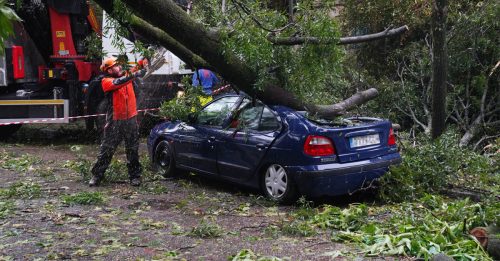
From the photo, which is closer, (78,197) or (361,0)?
(78,197)

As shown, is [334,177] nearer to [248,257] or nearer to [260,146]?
[260,146]

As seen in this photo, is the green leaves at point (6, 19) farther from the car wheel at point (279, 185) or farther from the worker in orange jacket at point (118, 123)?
the worker in orange jacket at point (118, 123)

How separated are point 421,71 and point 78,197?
26.3 ft

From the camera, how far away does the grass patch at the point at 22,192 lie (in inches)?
294

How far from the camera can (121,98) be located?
27.0ft

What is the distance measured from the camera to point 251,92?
779 cm

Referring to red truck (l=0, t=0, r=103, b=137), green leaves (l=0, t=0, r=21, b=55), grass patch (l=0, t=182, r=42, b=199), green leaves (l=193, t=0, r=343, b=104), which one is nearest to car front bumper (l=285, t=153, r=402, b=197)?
green leaves (l=193, t=0, r=343, b=104)

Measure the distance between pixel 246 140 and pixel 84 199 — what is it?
2093mm

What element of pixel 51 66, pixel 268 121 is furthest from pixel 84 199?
pixel 51 66

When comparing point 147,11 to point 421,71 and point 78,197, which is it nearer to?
point 78,197

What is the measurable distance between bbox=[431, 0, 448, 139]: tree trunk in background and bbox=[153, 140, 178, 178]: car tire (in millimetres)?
4571

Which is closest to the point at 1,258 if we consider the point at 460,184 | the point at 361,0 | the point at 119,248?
the point at 119,248

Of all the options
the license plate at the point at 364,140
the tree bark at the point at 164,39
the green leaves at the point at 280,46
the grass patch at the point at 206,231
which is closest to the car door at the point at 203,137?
the tree bark at the point at 164,39

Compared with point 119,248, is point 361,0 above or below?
above
